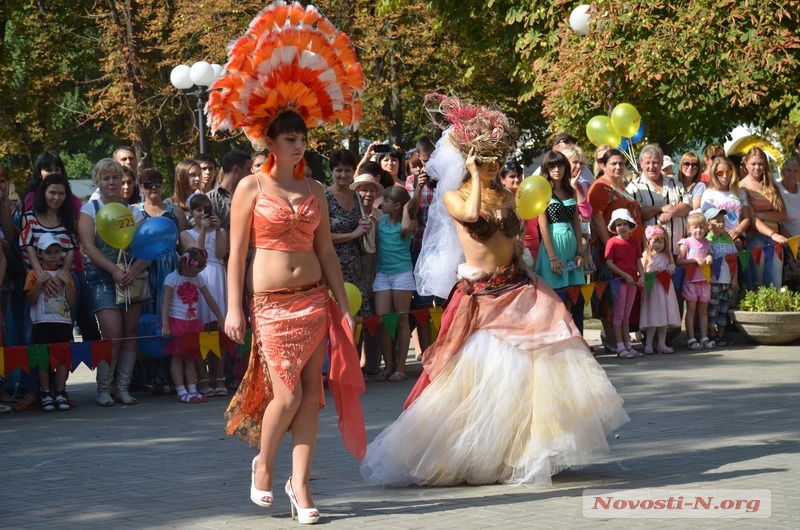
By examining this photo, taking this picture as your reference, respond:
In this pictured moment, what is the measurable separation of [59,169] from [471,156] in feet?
15.7

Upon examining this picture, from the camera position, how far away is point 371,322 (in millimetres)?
11422

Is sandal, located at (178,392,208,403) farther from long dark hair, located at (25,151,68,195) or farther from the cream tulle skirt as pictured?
the cream tulle skirt

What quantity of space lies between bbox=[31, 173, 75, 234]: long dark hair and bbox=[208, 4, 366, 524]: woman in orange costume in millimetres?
4537

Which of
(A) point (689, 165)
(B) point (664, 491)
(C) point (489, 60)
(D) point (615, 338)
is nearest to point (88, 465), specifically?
(B) point (664, 491)

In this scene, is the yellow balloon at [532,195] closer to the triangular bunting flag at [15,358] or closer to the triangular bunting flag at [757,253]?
the triangular bunting flag at [15,358]

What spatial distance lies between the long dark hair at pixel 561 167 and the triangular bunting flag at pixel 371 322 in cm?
223

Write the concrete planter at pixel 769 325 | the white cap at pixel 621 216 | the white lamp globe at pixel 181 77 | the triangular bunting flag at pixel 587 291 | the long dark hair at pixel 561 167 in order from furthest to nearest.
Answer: the white lamp globe at pixel 181 77 < the concrete planter at pixel 769 325 < the white cap at pixel 621 216 < the triangular bunting flag at pixel 587 291 < the long dark hair at pixel 561 167

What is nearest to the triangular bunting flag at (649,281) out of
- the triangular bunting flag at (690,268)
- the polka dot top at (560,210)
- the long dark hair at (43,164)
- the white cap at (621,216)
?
the triangular bunting flag at (690,268)

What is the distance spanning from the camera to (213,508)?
646 centimetres

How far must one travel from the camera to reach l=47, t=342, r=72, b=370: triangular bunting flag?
1016 centimetres

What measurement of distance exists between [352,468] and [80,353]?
356cm

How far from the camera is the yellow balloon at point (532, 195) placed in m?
10.5

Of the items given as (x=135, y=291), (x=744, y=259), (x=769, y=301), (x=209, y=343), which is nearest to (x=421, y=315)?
(x=209, y=343)

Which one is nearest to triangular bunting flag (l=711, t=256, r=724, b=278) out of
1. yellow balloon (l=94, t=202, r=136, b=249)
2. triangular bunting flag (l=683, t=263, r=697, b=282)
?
triangular bunting flag (l=683, t=263, r=697, b=282)
